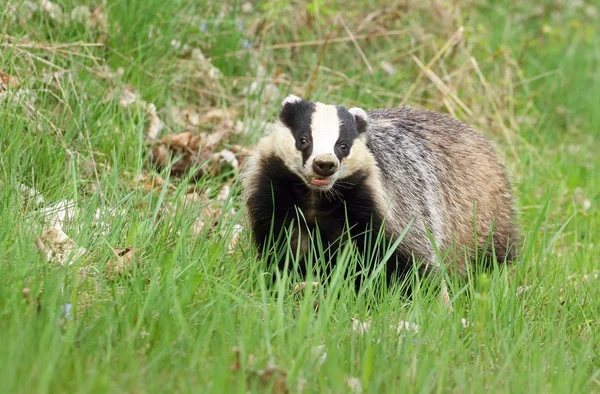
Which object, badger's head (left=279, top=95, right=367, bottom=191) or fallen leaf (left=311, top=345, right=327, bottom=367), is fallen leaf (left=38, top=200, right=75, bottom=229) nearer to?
badger's head (left=279, top=95, right=367, bottom=191)

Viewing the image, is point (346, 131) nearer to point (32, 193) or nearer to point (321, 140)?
point (321, 140)

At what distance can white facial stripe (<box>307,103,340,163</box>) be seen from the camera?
11.1 feet

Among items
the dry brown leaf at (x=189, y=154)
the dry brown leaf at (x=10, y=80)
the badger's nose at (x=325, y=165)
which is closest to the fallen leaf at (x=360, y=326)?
the badger's nose at (x=325, y=165)

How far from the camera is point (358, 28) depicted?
20.0 ft

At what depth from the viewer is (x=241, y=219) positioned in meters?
4.00

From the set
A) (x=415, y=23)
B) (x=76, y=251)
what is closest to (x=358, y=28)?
(x=415, y=23)

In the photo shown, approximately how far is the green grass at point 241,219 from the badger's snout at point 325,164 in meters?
0.41

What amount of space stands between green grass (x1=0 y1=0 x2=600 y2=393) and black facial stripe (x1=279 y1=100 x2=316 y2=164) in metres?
0.39

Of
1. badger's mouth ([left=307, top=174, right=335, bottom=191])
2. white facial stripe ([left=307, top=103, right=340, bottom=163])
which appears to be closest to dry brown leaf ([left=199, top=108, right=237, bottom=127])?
white facial stripe ([left=307, top=103, right=340, bottom=163])

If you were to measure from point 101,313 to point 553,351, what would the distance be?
4.38ft

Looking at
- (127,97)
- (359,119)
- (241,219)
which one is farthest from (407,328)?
(127,97)

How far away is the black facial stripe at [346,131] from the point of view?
11.4 ft

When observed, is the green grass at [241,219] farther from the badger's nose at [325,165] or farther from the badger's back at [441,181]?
the badger's nose at [325,165]

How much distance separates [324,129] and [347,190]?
270 mm
